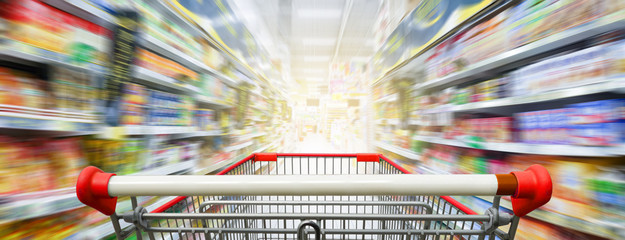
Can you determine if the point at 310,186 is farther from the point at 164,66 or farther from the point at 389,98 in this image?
the point at 389,98

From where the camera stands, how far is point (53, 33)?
58cm

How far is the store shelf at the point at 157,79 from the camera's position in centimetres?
84

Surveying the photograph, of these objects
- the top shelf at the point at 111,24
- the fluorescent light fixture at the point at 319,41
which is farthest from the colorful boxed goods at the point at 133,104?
the fluorescent light fixture at the point at 319,41

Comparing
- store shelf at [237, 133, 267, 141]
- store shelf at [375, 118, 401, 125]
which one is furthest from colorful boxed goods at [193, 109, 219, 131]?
store shelf at [375, 118, 401, 125]

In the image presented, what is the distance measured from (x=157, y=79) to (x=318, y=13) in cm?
300

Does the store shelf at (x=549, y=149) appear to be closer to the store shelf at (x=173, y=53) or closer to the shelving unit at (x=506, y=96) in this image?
the shelving unit at (x=506, y=96)

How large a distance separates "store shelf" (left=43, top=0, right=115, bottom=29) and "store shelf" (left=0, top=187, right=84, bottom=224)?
58 cm

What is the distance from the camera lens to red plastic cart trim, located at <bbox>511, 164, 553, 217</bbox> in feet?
1.50

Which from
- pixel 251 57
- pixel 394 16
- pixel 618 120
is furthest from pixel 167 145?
pixel 394 16

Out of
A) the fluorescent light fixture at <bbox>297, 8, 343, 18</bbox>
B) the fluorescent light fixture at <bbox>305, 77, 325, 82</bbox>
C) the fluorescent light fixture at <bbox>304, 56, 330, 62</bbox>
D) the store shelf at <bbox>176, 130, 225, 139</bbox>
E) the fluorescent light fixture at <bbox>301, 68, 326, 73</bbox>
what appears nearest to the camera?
the store shelf at <bbox>176, 130, 225, 139</bbox>

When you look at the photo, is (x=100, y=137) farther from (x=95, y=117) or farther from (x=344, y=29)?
(x=344, y=29)

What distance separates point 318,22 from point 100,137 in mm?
3565

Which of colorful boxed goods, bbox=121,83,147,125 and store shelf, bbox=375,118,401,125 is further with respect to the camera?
store shelf, bbox=375,118,401,125

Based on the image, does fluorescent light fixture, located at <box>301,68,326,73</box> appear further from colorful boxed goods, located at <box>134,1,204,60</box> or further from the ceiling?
colorful boxed goods, located at <box>134,1,204,60</box>
